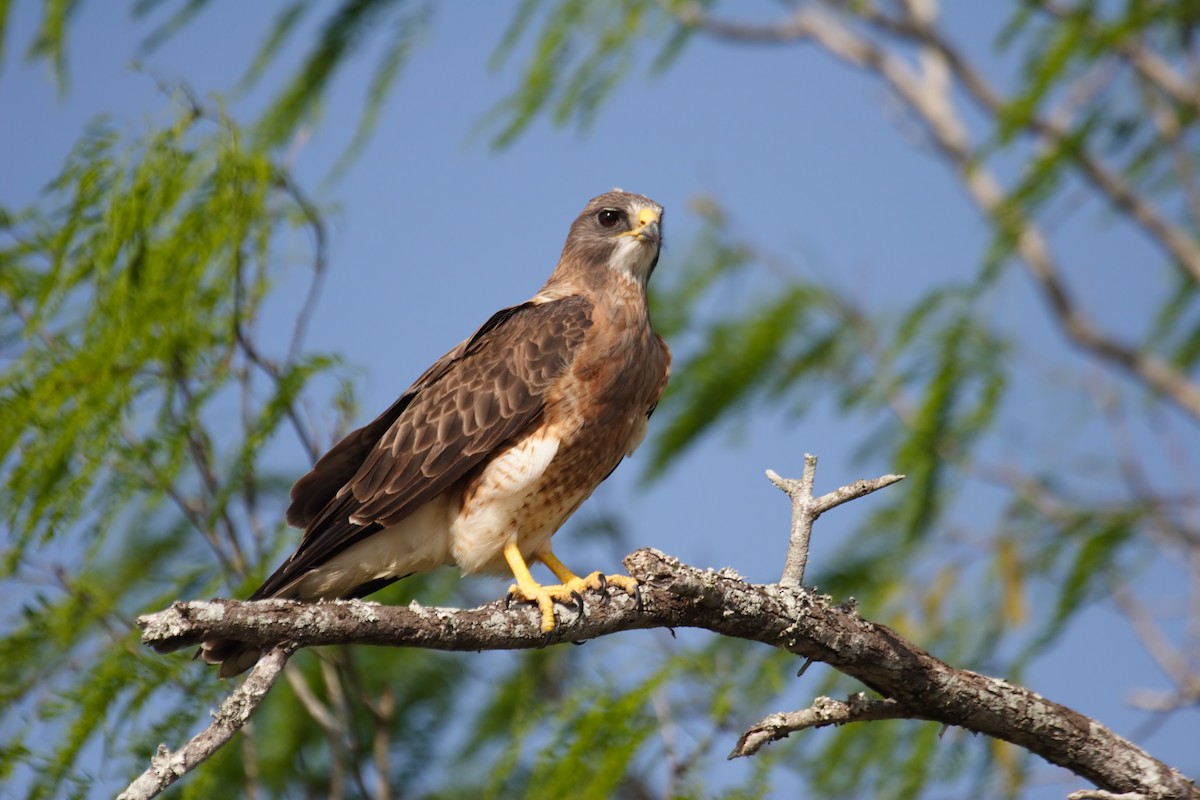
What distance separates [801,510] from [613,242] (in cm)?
210

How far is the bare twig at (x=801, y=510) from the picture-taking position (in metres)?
4.14

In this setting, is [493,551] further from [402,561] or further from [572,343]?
[572,343]

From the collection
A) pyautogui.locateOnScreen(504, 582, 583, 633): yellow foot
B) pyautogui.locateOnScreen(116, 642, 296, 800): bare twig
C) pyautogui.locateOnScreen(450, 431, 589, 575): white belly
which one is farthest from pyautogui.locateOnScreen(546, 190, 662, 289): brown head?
pyautogui.locateOnScreen(116, 642, 296, 800): bare twig

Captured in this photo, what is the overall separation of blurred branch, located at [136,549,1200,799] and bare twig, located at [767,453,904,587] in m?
0.08

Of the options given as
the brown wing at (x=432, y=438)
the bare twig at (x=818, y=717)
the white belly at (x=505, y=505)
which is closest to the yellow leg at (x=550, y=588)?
the white belly at (x=505, y=505)

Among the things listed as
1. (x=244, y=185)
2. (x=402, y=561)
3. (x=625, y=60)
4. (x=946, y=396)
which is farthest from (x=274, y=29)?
(x=946, y=396)


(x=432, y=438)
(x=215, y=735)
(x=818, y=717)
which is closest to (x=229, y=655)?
(x=215, y=735)

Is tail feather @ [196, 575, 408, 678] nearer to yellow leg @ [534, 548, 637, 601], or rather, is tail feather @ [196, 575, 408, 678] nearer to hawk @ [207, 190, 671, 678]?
hawk @ [207, 190, 671, 678]

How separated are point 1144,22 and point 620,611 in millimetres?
4394

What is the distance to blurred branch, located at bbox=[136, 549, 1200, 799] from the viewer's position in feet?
13.1

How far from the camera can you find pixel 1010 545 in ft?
25.7

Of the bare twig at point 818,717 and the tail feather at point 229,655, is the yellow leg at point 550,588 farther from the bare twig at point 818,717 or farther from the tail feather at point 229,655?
the tail feather at point 229,655

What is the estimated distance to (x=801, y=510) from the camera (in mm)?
4160

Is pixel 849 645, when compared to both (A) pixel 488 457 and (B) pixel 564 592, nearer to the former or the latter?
(B) pixel 564 592
